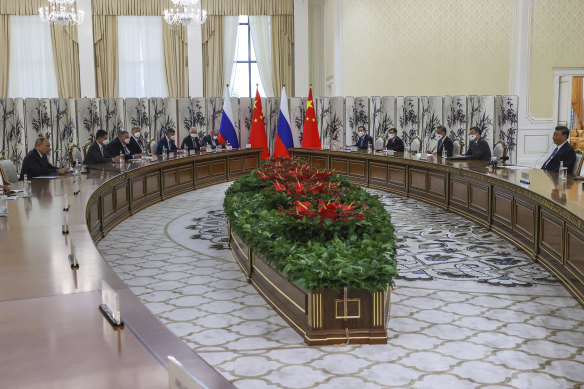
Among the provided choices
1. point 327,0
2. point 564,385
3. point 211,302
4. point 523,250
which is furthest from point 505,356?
point 327,0

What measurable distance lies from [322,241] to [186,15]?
1098 cm

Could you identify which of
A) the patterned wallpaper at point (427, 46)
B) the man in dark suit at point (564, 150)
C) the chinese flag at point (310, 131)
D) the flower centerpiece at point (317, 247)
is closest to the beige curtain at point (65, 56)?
the chinese flag at point (310, 131)

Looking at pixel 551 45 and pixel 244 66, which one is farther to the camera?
pixel 244 66

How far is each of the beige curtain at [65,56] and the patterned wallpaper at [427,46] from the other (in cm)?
716

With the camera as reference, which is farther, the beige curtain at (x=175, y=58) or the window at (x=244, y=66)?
the window at (x=244, y=66)

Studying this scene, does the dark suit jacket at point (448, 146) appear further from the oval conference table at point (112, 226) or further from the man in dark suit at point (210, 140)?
the man in dark suit at point (210, 140)

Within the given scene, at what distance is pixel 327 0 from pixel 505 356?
572 inches

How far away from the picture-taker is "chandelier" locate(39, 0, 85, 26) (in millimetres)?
14320

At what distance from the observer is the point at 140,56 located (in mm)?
17359

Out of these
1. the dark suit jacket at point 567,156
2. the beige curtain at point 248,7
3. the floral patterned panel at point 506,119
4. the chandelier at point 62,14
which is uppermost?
the beige curtain at point 248,7

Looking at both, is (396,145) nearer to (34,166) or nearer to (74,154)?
(74,154)

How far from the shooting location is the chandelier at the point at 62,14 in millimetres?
14320

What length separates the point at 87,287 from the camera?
10.6 feet

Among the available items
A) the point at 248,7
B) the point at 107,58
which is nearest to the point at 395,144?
the point at 248,7
